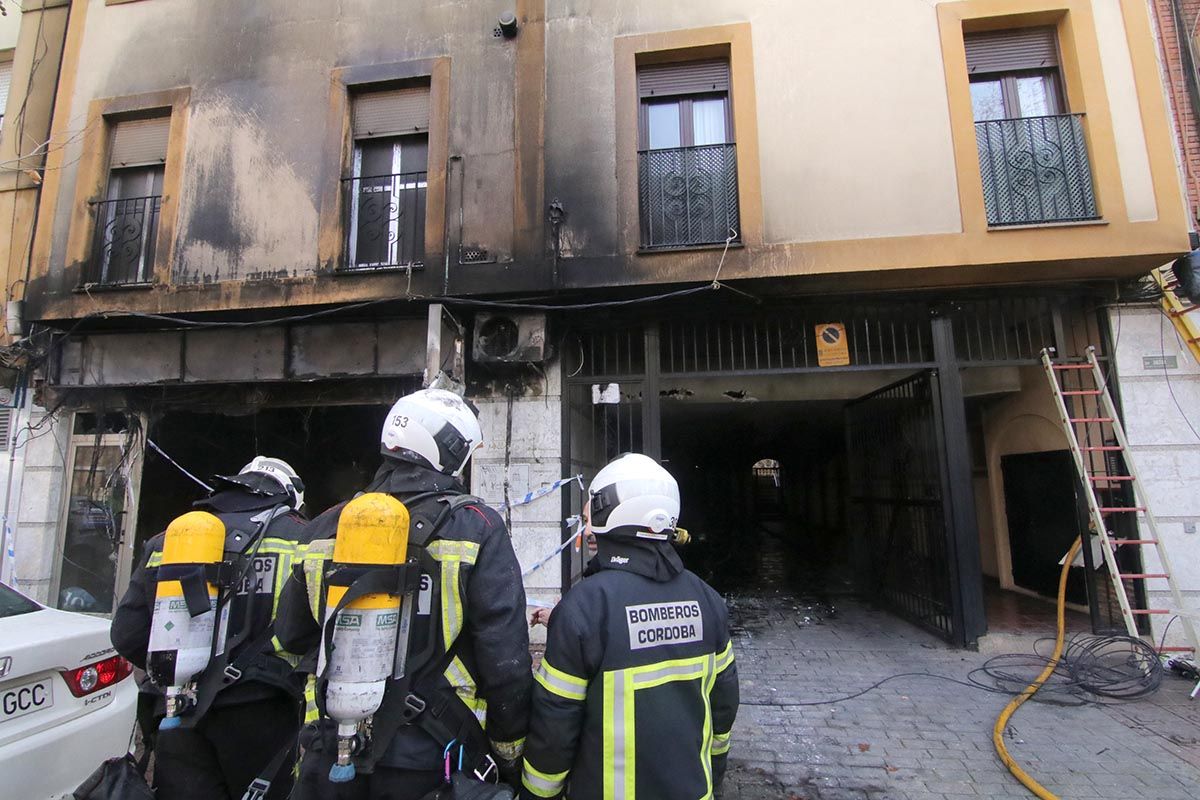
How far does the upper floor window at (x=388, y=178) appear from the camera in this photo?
6.70 m

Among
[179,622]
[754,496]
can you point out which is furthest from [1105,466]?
[754,496]

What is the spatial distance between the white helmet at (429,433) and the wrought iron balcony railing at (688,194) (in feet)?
14.2

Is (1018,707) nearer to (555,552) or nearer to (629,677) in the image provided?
Answer: (555,552)

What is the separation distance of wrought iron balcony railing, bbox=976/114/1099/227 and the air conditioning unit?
176 inches

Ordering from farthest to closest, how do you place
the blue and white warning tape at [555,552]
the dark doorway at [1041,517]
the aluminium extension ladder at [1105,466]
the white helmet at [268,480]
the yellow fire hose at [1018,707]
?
the dark doorway at [1041,517] → the blue and white warning tape at [555,552] → the aluminium extension ladder at [1105,466] → the yellow fire hose at [1018,707] → the white helmet at [268,480]

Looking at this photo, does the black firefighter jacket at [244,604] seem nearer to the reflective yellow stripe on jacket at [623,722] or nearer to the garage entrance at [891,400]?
the reflective yellow stripe on jacket at [623,722]

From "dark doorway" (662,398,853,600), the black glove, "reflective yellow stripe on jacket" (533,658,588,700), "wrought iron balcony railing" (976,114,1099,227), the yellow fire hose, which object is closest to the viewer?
"reflective yellow stripe on jacket" (533,658,588,700)

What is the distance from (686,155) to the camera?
20.7ft

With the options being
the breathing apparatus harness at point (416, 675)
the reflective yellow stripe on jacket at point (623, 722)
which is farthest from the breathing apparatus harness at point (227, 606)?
the reflective yellow stripe on jacket at point (623, 722)

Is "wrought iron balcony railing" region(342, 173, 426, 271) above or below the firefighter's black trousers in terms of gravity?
above

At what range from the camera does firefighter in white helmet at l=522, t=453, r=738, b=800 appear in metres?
1.86

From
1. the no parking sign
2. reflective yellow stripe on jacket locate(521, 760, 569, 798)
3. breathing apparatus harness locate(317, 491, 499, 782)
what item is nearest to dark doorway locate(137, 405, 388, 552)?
the no parking sign

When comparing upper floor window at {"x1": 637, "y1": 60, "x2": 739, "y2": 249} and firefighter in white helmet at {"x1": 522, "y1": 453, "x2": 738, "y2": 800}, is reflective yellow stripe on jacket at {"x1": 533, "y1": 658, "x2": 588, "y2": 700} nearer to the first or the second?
firefighter in white helmet at {"x1": 522, "y1": 453, "x2": 738, "y2": 800}

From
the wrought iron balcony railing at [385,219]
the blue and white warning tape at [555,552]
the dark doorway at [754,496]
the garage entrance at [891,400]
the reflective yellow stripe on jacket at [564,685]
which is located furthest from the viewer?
the dark doorway at [754,496]
